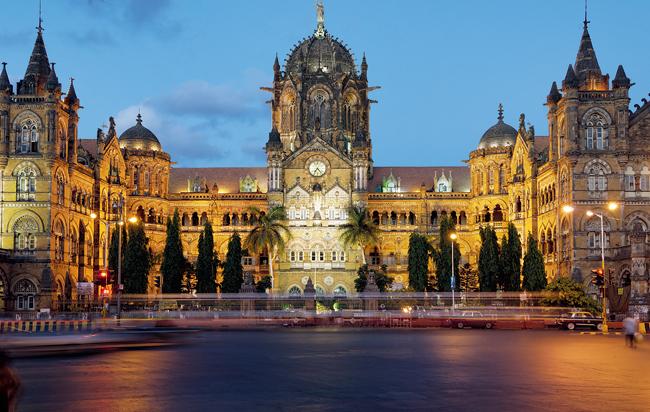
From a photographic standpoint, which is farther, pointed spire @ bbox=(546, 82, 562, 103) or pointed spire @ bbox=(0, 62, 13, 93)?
pointed spire @ bbox=(546, 82, 562, 103)

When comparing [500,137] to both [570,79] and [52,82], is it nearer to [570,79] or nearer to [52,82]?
[570,79]

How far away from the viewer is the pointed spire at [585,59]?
293 feet

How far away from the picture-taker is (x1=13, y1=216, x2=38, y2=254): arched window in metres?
84.9

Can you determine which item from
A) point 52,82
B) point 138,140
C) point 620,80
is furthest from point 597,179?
point 138,140

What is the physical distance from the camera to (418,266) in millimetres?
95750

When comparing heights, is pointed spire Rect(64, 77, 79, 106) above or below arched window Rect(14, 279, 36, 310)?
above

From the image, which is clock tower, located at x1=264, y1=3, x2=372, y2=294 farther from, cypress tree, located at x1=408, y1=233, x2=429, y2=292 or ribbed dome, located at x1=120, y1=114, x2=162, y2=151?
ribbed dome, located at x1=120, y1=114, x2=162, y2=151

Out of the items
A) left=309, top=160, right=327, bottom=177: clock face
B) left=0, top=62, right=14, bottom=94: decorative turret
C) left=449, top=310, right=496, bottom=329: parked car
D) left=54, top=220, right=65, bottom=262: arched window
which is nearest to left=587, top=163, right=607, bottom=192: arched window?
left=449, top=310, right=496, bottom=329: parked car

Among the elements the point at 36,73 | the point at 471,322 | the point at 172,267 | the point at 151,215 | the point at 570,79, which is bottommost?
the point at 471,322

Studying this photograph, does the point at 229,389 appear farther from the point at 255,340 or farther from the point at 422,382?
the point at 255,340

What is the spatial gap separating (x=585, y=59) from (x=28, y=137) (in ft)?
180

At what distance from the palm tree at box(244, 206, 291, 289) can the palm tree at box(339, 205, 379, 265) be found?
22.7ft

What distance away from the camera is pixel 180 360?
1246 inches

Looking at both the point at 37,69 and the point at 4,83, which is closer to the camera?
the point at 4,83
